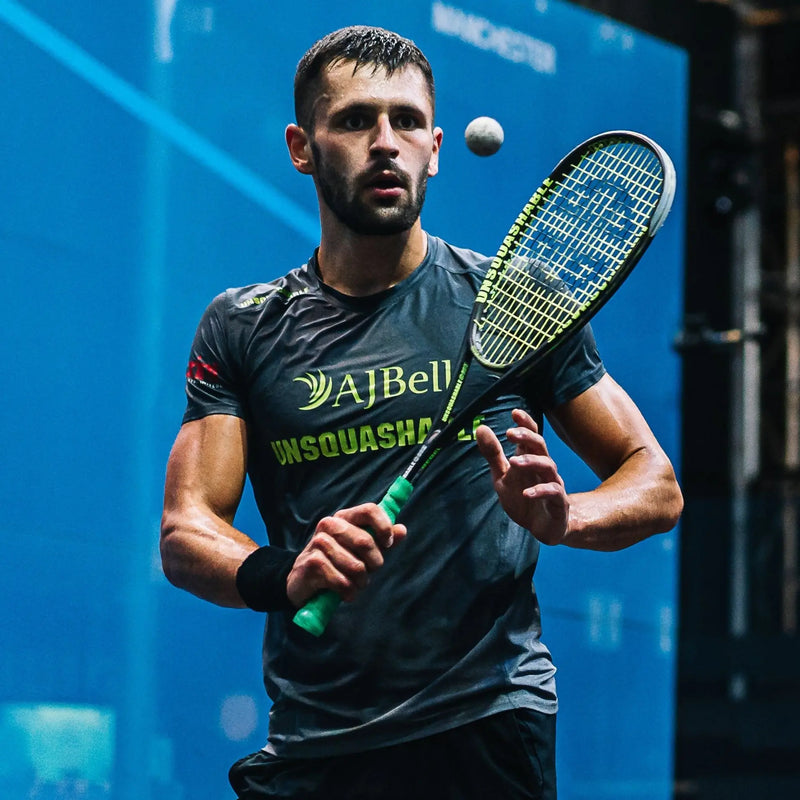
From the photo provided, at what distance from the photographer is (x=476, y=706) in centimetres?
174

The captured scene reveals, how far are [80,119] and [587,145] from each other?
47.3 inches

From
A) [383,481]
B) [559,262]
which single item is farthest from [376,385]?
[559,262]

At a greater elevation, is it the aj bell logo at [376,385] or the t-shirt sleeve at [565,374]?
the t-shirt sleeve at [565,374]

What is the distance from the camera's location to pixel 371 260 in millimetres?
1919

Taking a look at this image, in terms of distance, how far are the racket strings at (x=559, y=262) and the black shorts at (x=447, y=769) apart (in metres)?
0.45

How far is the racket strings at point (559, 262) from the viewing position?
1.84 meters

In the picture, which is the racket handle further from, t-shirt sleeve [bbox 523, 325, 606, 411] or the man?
t-shirt sleeve [bbox 523, 325, 606, 411]

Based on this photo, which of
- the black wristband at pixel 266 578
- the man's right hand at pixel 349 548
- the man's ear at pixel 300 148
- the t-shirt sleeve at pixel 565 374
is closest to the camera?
the man's right hand at pixel 349 548

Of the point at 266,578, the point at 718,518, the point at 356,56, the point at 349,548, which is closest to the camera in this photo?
the point at 349,548

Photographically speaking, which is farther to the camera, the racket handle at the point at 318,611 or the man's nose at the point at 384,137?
the man's nose at the point at 384,137

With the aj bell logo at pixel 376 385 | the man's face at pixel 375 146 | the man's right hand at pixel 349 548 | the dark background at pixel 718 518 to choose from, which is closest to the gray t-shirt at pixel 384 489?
the aj bell logo at pixel 376 385

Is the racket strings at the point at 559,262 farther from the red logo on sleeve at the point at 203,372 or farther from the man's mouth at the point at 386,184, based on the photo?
the red logo on sleeve at the point at 203,372

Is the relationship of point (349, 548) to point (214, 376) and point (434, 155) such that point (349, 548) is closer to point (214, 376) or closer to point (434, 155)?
point (214, 376)

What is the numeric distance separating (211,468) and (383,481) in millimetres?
237
